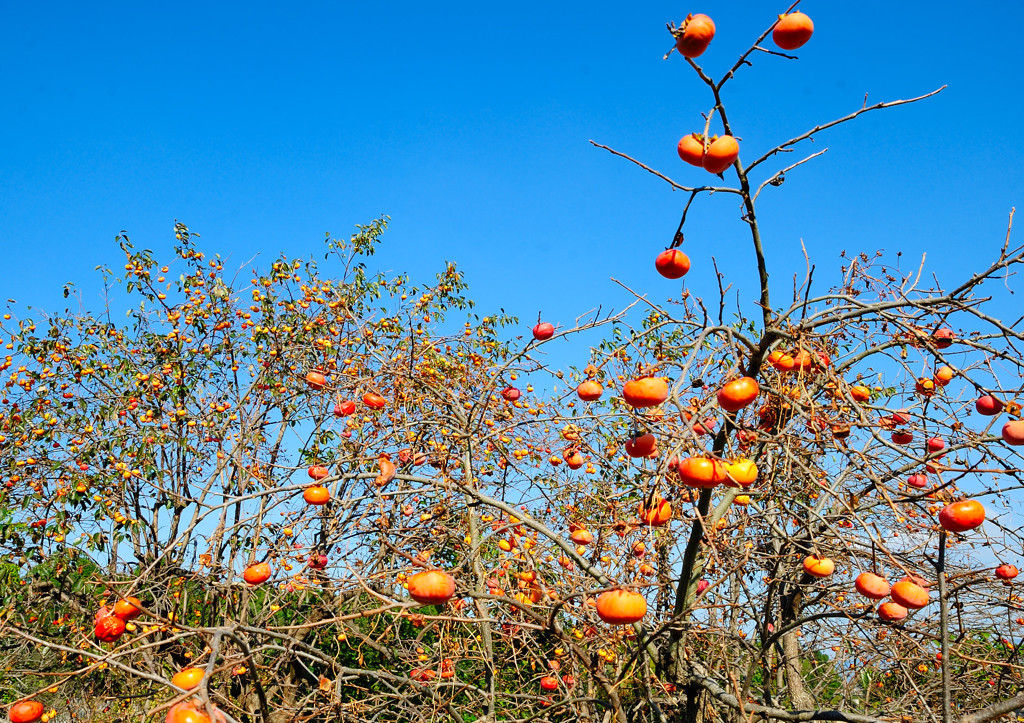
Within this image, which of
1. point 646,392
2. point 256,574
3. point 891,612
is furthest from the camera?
point 256,574

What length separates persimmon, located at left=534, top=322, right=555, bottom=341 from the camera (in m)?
3.58

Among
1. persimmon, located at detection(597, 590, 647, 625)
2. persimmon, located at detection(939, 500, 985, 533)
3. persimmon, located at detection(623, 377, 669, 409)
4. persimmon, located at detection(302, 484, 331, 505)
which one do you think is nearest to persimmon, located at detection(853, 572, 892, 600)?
persimmon, located at detection(939, 500, 985, 533)

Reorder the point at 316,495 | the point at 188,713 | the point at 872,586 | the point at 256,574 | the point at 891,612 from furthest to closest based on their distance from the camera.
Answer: the point at 316,495
the point at 256,574
the point at 891,612
the point at 872,586
the point at 188,713

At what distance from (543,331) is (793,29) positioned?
1.77 metres

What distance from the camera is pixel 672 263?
8.46 ft

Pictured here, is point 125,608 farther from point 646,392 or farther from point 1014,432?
point 1014,432

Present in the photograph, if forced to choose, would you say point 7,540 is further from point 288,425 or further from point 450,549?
point 450,549

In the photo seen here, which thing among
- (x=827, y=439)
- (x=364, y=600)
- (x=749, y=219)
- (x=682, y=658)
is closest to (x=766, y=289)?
(x=749, y=219)

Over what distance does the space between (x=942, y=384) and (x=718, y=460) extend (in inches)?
64.7

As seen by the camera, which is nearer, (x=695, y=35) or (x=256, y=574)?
(x=695, y=35)

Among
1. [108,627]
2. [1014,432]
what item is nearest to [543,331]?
[1014,432]

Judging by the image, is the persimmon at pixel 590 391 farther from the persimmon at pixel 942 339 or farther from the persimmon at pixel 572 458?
the persimmon at pixel 942 339

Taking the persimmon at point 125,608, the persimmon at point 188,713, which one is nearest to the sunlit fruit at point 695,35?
the persimmon at point 188,713

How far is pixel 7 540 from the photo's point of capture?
6496mm
